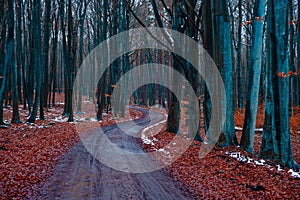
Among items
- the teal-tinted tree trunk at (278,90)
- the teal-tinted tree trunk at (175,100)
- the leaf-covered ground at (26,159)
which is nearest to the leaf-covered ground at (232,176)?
the teal-tinted tree trunk at (278,90)

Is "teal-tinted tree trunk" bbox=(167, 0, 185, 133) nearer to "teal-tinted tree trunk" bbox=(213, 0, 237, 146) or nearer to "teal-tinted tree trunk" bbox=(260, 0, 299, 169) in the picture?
"teal-tinted tree trunk" bbox=(213, 0, 237, 146)

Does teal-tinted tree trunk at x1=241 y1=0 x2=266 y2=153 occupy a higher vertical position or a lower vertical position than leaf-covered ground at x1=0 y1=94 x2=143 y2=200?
higher

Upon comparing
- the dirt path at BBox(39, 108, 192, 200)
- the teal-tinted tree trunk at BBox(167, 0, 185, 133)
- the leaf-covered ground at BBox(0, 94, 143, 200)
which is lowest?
the dirt path at BBox(39, 108, 192, 200)

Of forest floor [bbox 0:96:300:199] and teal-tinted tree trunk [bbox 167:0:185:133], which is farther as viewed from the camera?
teal-tinted tree trunk [bbox 167:0:185:133]

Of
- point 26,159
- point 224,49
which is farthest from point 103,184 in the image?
point 224,49

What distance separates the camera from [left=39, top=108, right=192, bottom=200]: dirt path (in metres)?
6.34

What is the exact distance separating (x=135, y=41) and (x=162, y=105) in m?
16.0

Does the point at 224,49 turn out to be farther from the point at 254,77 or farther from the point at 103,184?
the point at 103,184

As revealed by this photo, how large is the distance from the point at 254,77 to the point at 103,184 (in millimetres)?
6639

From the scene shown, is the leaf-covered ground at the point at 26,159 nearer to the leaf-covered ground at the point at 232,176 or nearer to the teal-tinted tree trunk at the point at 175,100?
the leaf-covered ground at the point at 232,176

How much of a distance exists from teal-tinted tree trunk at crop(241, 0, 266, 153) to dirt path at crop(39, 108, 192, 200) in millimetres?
3972

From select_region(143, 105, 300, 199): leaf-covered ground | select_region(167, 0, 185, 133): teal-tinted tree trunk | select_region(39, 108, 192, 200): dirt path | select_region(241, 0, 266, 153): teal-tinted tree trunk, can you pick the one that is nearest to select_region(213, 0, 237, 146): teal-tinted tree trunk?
select_region(241, 0, 266, 153): teal-tinted tree trunk

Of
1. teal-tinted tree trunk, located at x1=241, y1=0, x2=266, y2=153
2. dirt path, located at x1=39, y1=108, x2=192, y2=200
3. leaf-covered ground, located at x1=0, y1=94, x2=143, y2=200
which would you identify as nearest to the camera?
dirt path, located at x1=39, y1=108, x2=192, y2=200

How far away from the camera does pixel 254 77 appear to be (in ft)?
35.8
